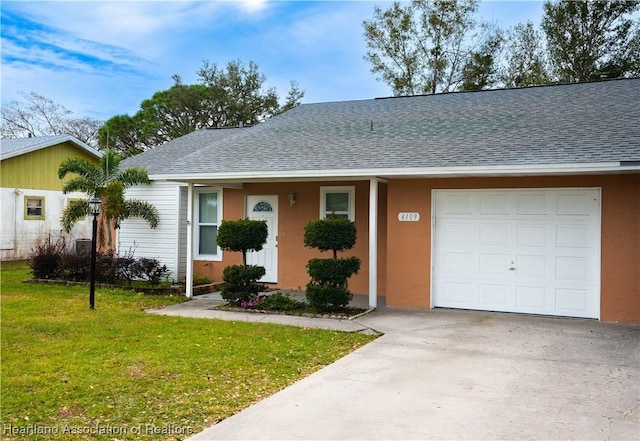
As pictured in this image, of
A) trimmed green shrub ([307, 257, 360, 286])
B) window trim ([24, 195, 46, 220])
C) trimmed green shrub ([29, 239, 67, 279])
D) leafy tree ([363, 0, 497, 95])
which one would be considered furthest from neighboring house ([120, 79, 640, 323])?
leafy tree ([363, 0, 497, 95])

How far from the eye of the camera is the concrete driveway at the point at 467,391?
418 cm

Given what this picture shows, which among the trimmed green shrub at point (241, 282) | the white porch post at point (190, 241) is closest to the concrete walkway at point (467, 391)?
the trimmed green shrub at point (241, 282)

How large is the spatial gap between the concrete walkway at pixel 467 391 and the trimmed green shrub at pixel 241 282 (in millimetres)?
3088

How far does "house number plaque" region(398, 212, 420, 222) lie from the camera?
9.95m

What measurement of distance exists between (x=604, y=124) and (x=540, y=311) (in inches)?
137

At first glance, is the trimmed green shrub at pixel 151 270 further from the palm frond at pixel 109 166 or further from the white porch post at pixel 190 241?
the palm frond at pixel 109 166

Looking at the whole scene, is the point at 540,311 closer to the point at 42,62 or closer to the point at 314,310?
the point at 314,310

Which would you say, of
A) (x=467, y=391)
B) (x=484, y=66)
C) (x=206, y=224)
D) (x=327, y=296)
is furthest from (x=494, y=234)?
(x=484, y=66)

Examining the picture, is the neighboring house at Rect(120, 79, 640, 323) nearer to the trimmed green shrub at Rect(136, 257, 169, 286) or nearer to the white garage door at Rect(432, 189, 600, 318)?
the white garage door at Rect(432, 189, 600, 318)

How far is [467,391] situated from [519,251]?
4.79 meters

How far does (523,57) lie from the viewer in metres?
25.2

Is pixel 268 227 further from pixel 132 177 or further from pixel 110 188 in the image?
pixel 110 188

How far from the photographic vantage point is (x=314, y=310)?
962cm

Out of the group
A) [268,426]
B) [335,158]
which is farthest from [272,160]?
[268,426]
